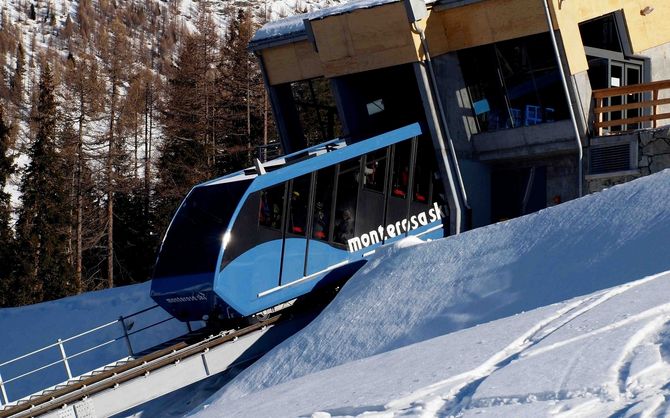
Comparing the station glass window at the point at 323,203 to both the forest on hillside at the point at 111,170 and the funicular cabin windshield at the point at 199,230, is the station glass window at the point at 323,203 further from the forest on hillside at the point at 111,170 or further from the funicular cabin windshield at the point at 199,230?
the forest on hillside at the point at 111,170

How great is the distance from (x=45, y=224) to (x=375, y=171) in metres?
25.0

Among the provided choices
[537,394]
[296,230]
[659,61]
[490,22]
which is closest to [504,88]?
[490,22]

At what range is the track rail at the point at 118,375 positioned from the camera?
1666 cm

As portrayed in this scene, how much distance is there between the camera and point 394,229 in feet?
70.1

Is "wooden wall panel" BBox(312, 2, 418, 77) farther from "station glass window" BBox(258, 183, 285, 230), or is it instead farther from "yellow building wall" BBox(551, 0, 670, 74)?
"station glass window" BBox(258, 183, 285, 230)

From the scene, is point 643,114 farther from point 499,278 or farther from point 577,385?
point 577,385

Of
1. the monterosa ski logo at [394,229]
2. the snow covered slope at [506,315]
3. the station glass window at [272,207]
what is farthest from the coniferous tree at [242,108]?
the snow covered slope at [506,315]

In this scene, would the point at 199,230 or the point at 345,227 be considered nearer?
the point at 199,230

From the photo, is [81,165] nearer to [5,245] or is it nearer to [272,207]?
[5,245]

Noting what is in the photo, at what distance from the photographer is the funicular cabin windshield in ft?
60.7

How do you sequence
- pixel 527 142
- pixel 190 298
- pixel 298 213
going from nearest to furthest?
pixel 190 298, pixel 298 213, pixel 527 142

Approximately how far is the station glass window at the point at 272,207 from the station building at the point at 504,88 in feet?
15.5

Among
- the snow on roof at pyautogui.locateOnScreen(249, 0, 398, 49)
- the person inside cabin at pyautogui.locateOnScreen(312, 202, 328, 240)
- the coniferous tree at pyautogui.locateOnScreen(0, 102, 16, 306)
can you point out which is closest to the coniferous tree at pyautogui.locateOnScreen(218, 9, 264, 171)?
the coniferous tree at pyautogui.locateOnScreen(0, 102, 16, 306)

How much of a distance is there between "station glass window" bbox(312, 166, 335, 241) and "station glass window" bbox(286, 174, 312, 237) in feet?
0.76
